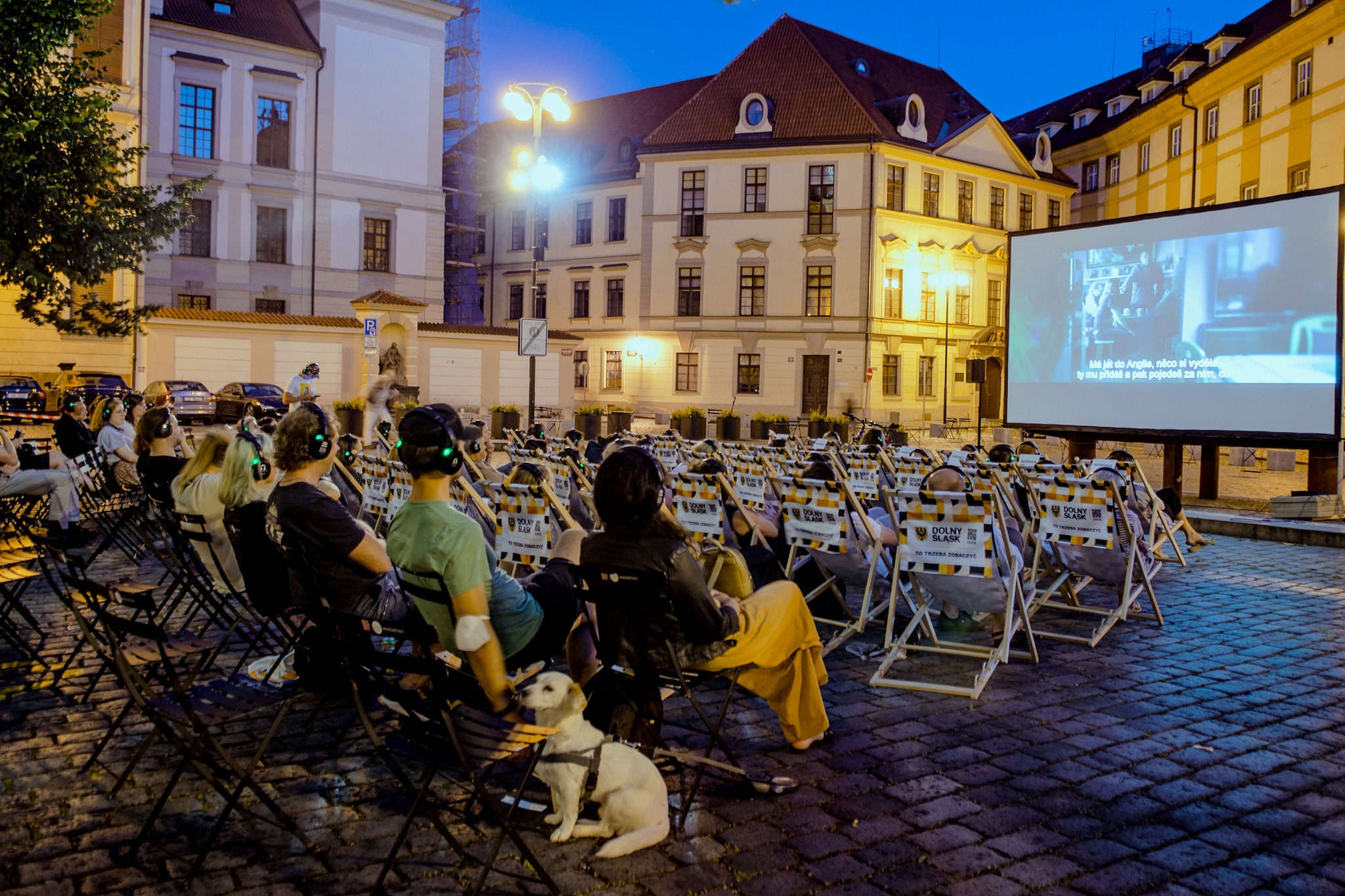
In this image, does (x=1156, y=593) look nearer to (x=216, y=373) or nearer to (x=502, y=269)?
(x=216, y=373)

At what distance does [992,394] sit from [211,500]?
155ft

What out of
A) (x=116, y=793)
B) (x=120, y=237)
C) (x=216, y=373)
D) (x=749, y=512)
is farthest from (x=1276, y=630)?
(x=216, y=373)

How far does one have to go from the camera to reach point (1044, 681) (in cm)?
608

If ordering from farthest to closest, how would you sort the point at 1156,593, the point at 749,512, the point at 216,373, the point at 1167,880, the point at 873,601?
the point at 216,373, the point at 1156,593, the point at 873,601, the point at 749,512, the point at 1167,880

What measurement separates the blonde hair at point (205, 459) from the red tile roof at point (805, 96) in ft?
132

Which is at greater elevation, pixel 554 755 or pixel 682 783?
pixel 554 755

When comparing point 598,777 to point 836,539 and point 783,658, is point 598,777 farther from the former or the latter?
point 836,539

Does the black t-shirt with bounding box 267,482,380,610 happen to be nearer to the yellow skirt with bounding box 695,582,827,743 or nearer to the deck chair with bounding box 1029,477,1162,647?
the yellow skirt with bounding box 695,582,827,743

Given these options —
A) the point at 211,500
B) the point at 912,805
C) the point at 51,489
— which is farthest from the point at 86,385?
the point at 912,805

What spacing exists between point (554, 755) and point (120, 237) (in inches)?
728

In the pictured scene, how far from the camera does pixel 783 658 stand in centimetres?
443

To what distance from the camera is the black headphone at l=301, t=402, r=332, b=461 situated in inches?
181

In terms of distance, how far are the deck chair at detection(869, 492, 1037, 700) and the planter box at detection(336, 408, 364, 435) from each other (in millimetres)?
22395

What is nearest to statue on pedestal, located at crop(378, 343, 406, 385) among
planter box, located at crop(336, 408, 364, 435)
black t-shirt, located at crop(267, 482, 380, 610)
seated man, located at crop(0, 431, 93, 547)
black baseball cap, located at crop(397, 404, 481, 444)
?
planter box, located at crop(336, 408, 364, 435)
